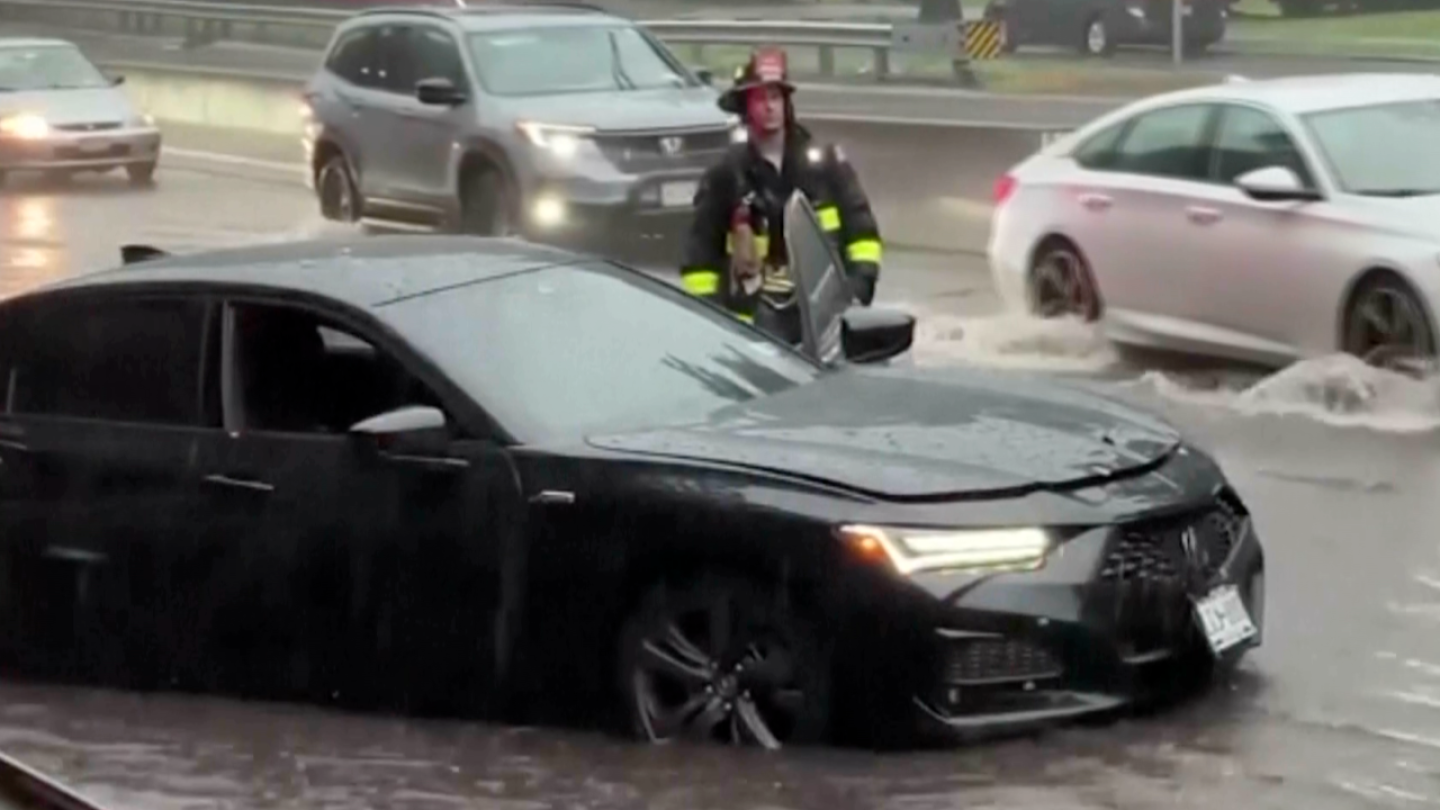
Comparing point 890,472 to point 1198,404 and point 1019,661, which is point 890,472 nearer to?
point 1019,661

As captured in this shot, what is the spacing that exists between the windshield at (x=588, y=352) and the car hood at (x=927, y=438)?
0.16 m

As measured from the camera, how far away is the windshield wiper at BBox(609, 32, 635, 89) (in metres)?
22.5

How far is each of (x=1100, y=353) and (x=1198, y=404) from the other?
1.79 m

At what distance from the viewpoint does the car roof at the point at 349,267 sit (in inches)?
349

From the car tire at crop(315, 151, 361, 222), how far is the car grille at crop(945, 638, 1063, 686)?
17129mm

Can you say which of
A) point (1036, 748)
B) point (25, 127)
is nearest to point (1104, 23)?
point (25, 127)

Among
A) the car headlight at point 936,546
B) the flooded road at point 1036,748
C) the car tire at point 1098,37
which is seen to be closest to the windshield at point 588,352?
the flooded road at point 1036,748

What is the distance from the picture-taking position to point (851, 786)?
765 cm

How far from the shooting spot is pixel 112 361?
30.2 ft

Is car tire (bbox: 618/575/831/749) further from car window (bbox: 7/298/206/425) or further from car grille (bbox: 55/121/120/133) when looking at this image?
car grille (bbox: 55/121/120/133)

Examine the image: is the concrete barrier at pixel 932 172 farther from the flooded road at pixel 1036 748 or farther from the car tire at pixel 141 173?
the flooded road at pixel 1036 748

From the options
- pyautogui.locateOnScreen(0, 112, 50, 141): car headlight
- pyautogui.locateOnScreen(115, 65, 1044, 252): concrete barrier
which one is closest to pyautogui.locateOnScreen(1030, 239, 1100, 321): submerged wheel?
pyautogui.locateOnScreen(115, 65, 1044, 252): concrete barrier

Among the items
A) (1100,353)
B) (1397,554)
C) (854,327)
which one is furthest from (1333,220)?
(854,327)

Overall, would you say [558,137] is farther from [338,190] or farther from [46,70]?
[46,70]
